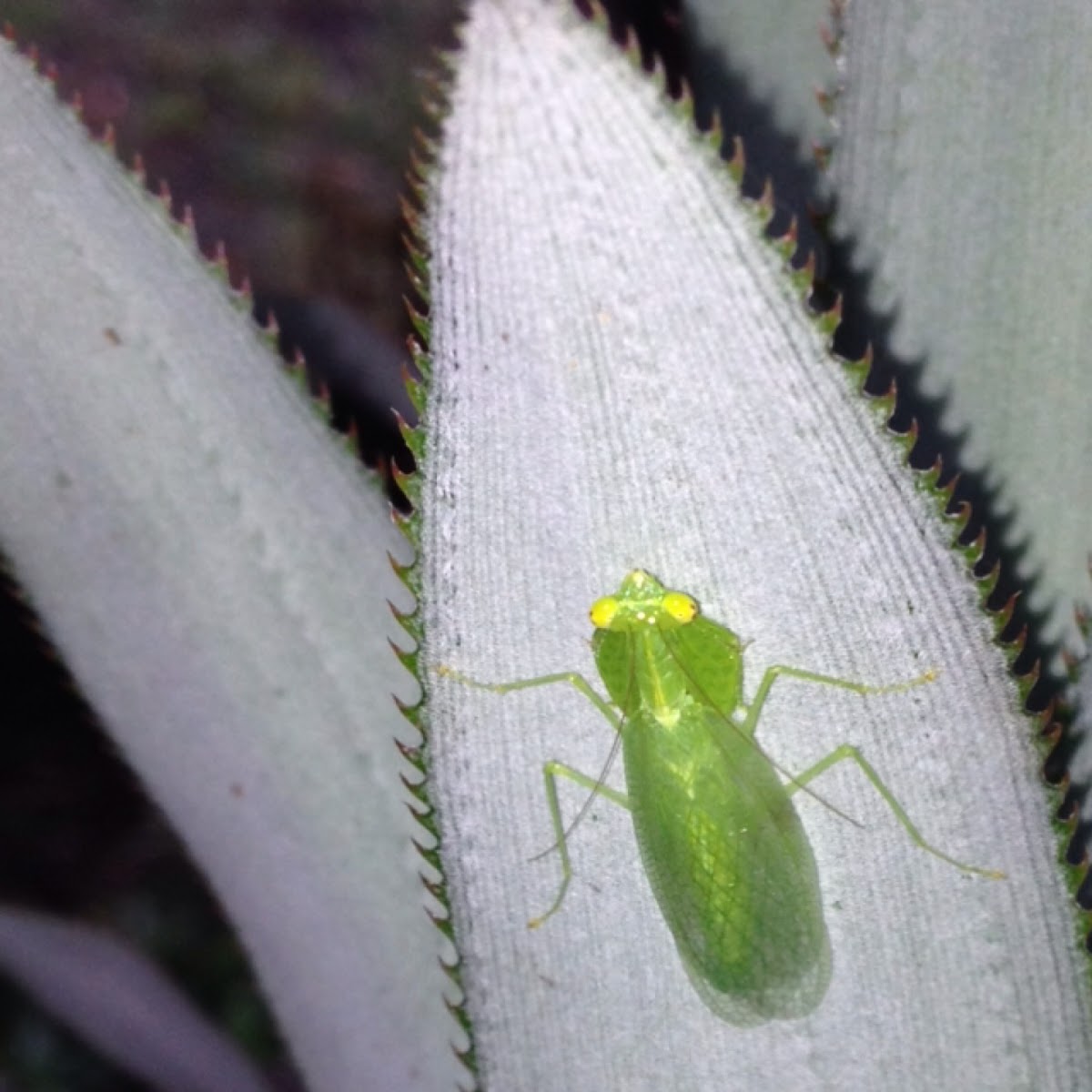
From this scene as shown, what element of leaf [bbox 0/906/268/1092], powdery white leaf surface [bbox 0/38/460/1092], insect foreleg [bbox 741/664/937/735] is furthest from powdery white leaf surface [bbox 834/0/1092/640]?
leaf [bbox 0/906/268/1092]

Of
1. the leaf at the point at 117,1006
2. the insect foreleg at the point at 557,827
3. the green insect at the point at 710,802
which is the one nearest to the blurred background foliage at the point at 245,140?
the leaf at the point at 117,1006

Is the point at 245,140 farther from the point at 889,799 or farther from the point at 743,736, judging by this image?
the point at 889,799

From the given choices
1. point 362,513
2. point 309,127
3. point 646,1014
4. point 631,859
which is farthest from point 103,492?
point 309,127

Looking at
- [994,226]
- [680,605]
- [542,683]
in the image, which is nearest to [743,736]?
[680,605]

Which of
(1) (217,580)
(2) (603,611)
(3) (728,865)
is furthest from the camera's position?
(3) (728,865)

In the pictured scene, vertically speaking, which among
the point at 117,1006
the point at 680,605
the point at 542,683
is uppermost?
the point at 680,605

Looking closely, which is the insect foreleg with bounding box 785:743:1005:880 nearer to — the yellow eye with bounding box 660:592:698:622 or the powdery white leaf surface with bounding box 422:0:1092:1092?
the powdery white leaf surface with bounding box 422:0:1092:1092
